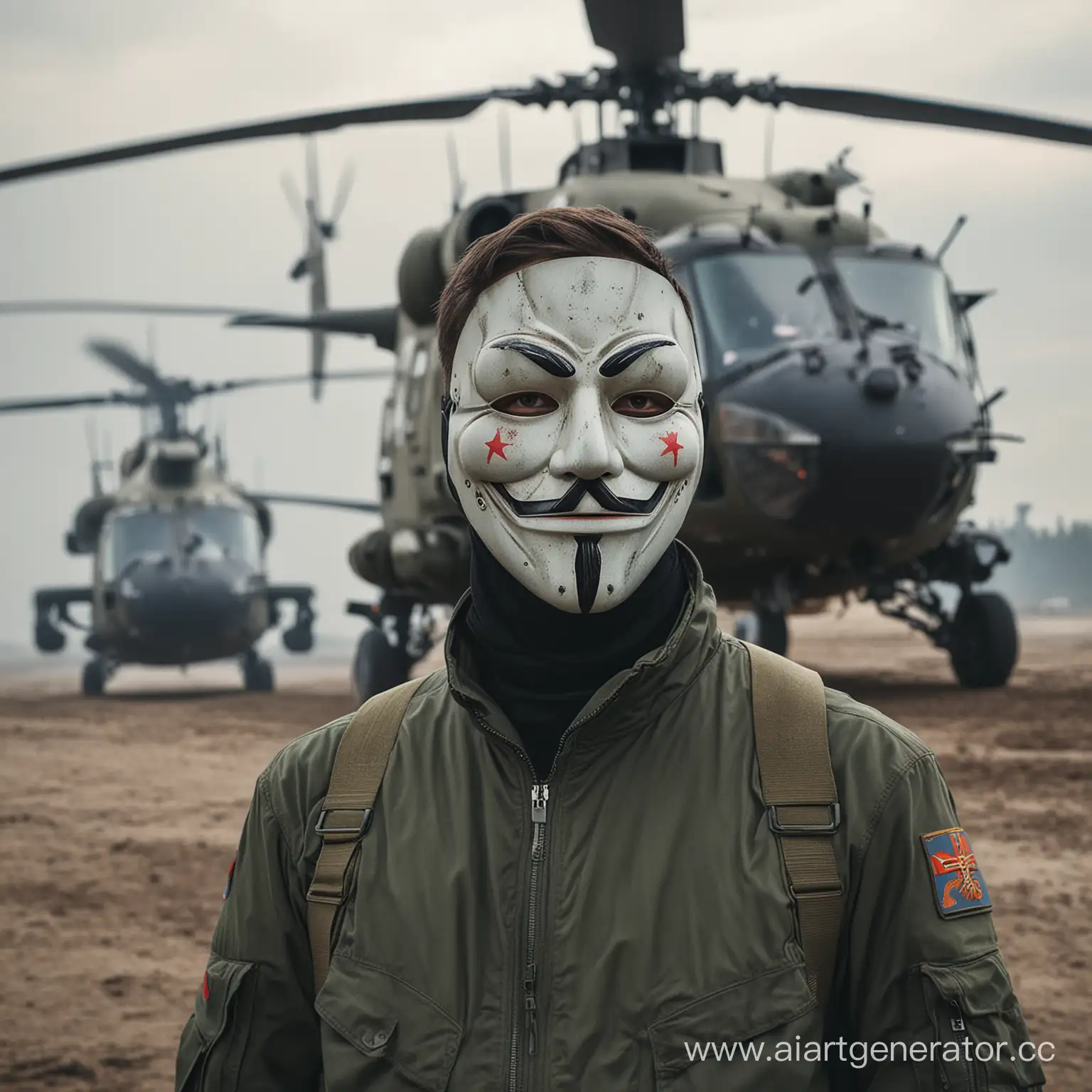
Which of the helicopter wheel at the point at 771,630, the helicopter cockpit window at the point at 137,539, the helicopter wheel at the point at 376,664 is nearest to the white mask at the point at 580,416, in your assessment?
the helicopter wheel at the point at 771,630

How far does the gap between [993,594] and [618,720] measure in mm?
9976

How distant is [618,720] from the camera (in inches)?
68.4

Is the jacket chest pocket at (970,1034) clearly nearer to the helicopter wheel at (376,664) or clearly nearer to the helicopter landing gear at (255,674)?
the helicopter wheel at (376,664)

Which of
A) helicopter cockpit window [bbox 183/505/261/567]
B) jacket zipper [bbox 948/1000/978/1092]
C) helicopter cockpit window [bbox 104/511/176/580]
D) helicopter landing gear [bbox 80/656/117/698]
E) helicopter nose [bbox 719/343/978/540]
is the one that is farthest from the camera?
helicopter landing gear [bbox 80/656/117/698]

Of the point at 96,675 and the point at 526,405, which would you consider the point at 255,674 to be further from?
the point at 526,405

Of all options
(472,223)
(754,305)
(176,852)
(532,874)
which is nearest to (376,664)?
(472,223)

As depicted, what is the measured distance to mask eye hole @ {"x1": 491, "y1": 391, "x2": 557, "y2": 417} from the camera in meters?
1.97

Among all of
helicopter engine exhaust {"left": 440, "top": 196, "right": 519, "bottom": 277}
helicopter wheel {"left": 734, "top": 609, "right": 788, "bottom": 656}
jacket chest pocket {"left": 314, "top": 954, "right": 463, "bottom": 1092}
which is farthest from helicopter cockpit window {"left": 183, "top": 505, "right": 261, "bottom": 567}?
jacket chest pocket {"left": 314, "top": 954, "right": 463, "bottom": 1092}

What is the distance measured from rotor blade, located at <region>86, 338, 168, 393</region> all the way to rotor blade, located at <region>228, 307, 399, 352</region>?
7.88m

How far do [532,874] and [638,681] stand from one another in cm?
25

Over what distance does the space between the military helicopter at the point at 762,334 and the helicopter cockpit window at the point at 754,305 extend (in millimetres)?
12

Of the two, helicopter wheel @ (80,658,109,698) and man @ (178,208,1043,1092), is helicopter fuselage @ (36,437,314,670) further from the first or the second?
man @ (178,208,1043,1092)

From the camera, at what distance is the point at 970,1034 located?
61.5 inches

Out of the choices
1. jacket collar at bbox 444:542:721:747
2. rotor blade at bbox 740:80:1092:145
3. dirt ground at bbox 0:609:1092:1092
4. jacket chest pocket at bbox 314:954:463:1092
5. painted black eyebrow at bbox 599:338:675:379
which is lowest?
dirt ground at bbox 0:609:1092:1092
